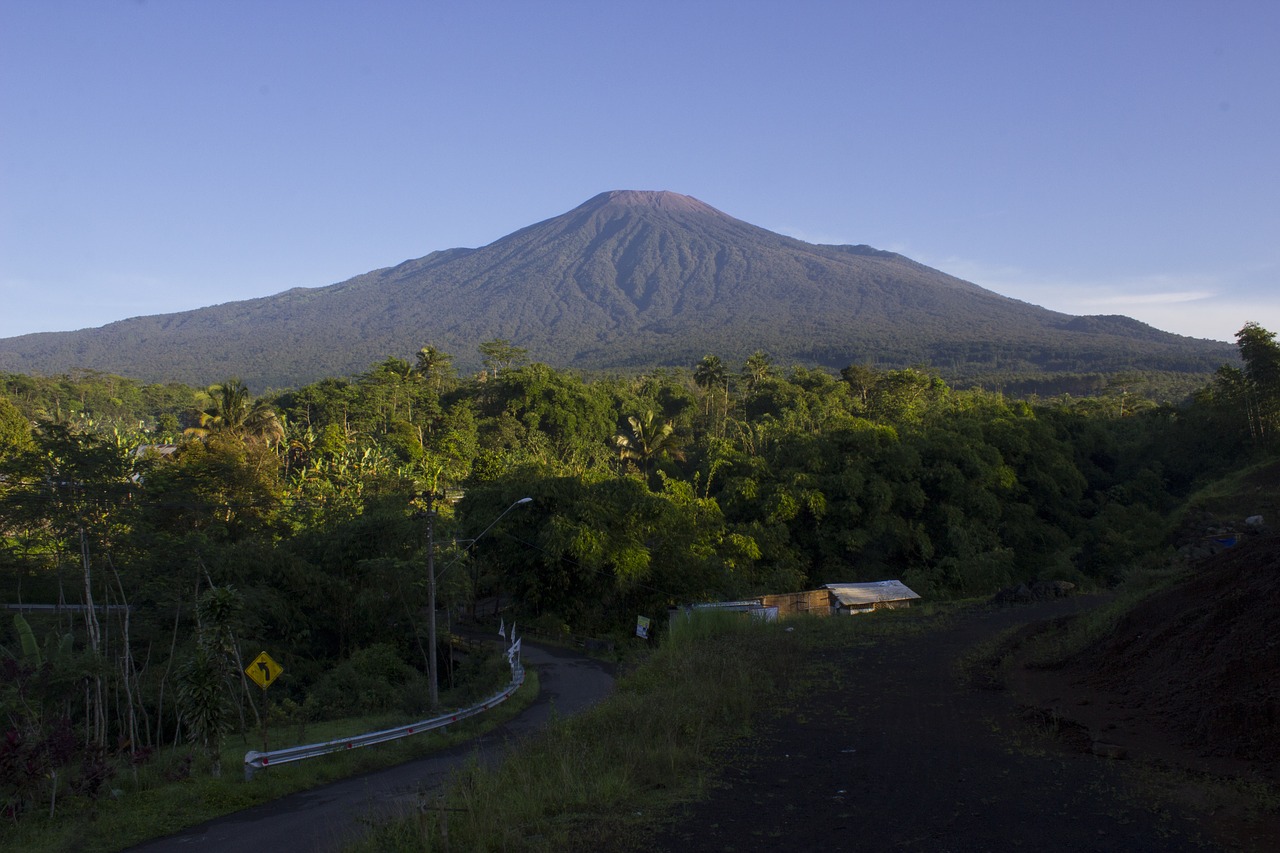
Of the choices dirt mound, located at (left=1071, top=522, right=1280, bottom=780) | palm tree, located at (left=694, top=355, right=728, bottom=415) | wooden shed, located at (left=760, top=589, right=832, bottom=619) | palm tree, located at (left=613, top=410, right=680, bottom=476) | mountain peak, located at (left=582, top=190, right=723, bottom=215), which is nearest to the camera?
dirt mound, located at (left=1071, top=522, right=1280, bottom=780)

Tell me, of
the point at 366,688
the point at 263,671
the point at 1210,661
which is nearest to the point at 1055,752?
the point at 1210,661

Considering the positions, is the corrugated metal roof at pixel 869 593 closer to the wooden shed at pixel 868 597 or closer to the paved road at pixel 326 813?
the wooden shed at pixel 868 597

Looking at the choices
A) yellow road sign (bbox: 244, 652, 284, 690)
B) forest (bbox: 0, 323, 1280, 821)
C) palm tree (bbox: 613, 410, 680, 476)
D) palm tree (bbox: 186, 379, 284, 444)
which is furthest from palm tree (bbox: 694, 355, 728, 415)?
yellow road sign (bbox: 244, 652, 284, 690)

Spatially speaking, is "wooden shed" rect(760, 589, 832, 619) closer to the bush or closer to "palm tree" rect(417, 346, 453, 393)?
the bush

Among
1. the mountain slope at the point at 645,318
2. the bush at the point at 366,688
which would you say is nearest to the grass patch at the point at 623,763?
the bush at the point at 366,688

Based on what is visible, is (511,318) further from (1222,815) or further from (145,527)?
(1222,815)

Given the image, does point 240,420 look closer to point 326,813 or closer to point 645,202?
point 326,813
